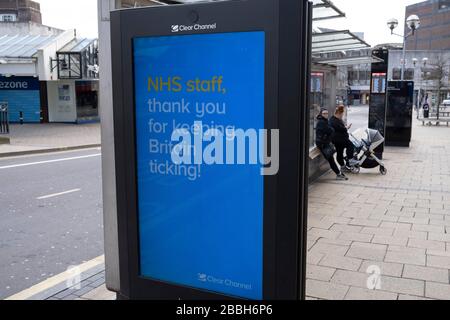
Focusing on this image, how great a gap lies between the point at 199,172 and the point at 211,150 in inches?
6.9

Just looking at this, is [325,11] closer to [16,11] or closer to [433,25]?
[16,11]

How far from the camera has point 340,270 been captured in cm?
489

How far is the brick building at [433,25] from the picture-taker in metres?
98.4

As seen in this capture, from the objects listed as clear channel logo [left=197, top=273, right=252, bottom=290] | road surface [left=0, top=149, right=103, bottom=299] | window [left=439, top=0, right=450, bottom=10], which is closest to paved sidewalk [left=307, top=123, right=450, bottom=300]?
clear channel logo [left=197, top=273, right=252, bottom=290]

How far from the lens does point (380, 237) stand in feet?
19.9

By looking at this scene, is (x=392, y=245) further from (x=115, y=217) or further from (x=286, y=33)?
(x=286, y=33)

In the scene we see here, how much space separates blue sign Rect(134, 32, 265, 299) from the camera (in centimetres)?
291

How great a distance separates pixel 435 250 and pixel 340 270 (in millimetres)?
1440

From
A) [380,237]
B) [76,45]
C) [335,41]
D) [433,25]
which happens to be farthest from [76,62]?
[433,25]

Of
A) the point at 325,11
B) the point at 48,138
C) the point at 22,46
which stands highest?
the point at 22,46

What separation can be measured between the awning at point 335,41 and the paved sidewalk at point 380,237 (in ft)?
8.72

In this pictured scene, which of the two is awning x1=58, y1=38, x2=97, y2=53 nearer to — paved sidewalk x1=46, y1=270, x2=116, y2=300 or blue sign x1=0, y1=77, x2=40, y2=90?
blue sign x1=0, y1=77, x2=40, y2=90

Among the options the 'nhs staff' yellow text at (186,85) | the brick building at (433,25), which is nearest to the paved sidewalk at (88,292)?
the 'nhs staff' yellow text at (186,85)
